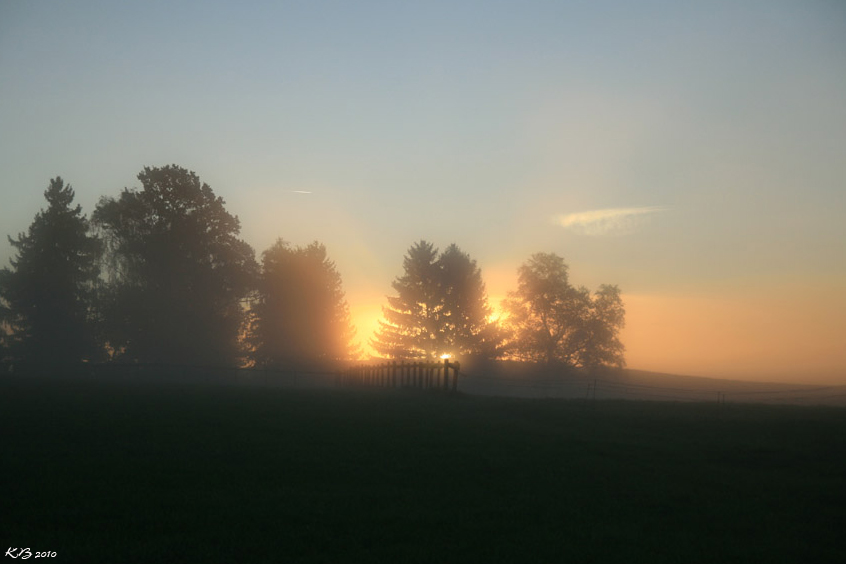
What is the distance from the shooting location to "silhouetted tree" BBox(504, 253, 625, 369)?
233 feet

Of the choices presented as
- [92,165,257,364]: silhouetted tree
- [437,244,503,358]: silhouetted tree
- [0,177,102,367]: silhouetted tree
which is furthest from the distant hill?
[0,177,102,367]: silhouetted tree

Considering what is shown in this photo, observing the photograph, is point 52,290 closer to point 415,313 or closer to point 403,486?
point 415,313

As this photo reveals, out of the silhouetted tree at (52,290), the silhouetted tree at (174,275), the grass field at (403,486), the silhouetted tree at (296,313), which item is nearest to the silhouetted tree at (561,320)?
the silhouetted tree at (296,313)

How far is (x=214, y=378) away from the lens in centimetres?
5247

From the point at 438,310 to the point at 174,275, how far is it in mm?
27544

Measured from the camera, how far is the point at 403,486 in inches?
446

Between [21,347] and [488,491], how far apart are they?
174 feet

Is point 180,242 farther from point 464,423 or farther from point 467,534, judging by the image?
point 467,534

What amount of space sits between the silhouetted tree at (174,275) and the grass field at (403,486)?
3571 cm

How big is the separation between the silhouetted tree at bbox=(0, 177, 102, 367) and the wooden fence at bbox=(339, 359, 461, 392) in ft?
75.6

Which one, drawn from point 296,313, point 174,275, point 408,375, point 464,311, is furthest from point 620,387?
point 174,275

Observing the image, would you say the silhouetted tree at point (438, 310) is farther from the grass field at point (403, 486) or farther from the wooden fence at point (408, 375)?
the grass field at point (403, 486)

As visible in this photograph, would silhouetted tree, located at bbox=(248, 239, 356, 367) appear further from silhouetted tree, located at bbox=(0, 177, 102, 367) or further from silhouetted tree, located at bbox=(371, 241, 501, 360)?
silhouetted tree, located at bbox=(0, 177, 102, 367)

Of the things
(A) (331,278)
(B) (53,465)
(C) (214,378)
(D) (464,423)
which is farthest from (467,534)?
(A) (331,278)
